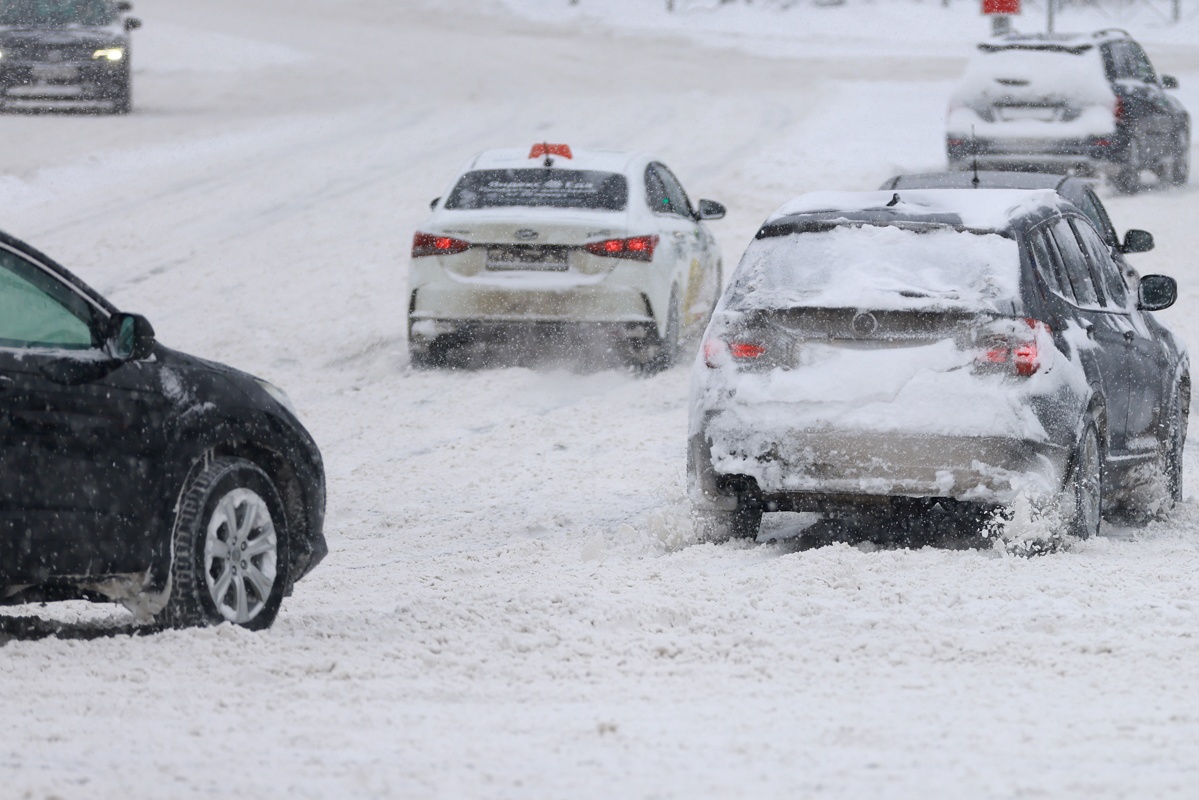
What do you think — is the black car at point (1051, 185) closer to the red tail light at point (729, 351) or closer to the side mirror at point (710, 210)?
the side mirror at point (710, 210)

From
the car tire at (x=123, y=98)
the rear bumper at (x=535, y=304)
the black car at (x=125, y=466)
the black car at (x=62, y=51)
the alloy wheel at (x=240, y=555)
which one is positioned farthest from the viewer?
the car tire at (x=123, y=98)

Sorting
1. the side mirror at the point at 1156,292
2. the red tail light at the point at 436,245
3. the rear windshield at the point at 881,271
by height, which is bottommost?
the red tail light at the point at 436,245

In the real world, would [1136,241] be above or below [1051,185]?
below

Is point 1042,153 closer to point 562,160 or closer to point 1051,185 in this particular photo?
point 562,160

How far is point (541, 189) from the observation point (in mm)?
14164

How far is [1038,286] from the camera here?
8.34 metres

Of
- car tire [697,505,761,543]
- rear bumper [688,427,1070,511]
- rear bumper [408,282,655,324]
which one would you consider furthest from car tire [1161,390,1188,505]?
rear bumper [408,282,655,324]

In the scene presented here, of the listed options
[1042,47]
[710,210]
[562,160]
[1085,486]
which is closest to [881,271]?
[1085,486]

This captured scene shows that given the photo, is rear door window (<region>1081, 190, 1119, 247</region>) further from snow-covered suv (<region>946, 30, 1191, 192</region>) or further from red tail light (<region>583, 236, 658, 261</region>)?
snow-covered suv (<region>946, 30, 1191, 192</region>)

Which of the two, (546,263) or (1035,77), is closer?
(546,263)

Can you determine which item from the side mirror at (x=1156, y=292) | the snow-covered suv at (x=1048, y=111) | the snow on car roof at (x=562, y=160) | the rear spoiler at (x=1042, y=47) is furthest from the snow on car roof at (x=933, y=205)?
the rear spoiler at (x=1042, y=47)

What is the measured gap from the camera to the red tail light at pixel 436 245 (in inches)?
539

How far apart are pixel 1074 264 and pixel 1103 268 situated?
2.04 feet

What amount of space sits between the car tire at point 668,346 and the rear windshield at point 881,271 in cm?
540
